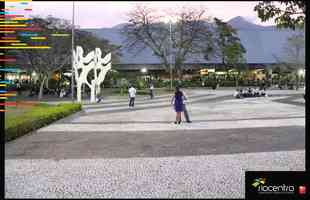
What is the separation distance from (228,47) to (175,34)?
11.0m

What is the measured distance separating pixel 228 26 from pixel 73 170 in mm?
47485

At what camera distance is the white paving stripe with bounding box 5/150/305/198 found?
4160 mm

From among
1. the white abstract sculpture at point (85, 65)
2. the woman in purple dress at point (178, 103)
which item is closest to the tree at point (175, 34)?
the white abstract sculpture at point (85, 65)

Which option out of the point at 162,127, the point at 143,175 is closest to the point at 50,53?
the point at 162,127

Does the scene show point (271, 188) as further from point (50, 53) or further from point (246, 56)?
point (246, 56)

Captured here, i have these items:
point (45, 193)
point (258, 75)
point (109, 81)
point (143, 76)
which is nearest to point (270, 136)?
point (45, 193)

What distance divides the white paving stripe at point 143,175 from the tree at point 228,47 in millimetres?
40948

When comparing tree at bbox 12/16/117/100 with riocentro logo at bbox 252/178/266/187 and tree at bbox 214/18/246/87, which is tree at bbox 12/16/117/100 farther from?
riocentro logo at bbox 252/178/266/187

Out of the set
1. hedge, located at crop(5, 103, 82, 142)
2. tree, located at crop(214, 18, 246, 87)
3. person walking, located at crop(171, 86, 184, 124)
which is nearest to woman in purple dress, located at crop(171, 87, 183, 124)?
person walking, located at crop(171, 86, 184, 124)

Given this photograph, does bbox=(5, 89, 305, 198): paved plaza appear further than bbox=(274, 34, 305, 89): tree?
No

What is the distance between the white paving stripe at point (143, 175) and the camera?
416cm

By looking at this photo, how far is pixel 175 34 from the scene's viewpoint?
41.3m

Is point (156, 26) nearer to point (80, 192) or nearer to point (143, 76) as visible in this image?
point (143, 76)

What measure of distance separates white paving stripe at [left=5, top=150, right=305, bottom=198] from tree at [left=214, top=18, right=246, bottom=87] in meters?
40.9
